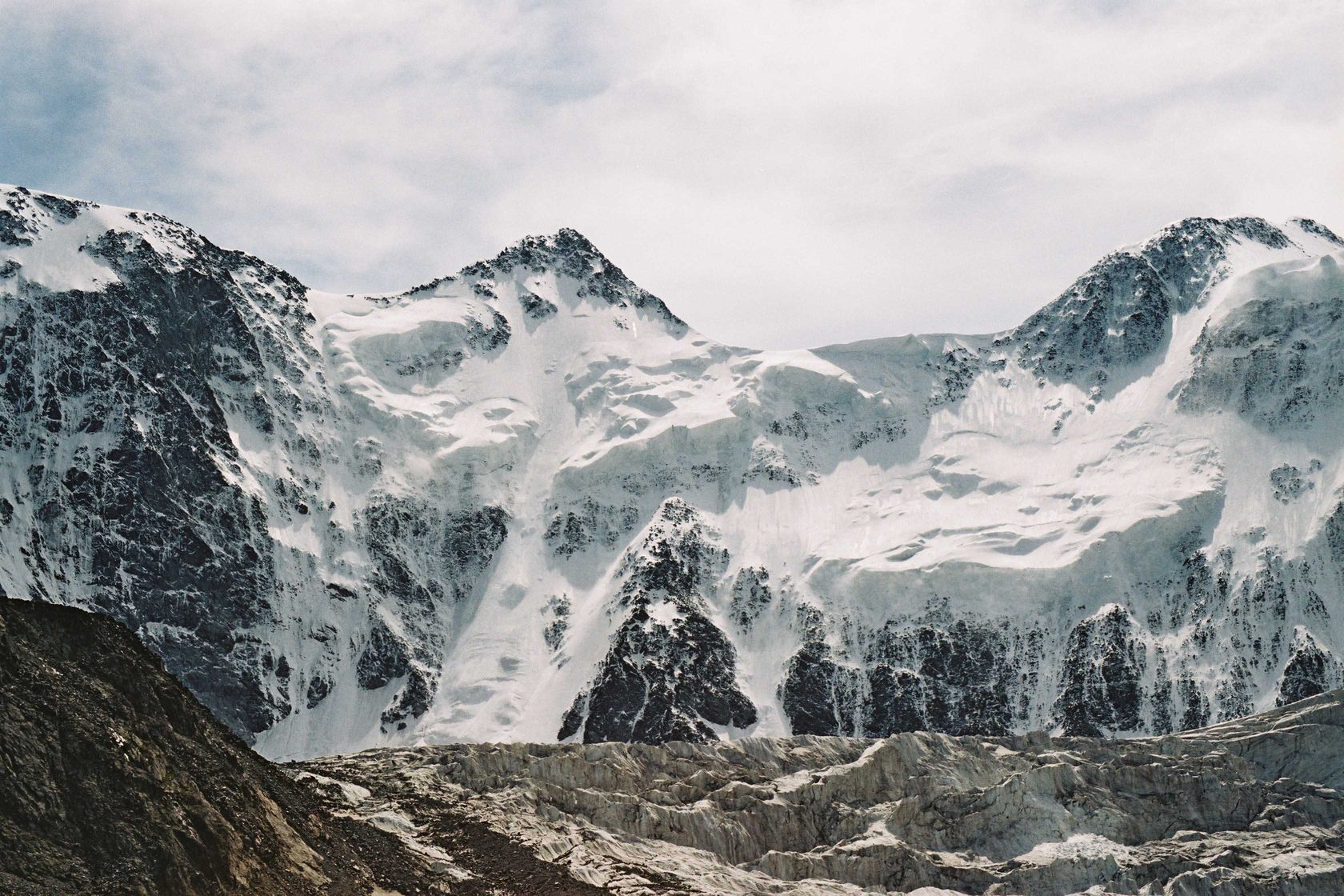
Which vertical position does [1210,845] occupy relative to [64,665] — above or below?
below

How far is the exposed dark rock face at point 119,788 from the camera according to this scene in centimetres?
7844

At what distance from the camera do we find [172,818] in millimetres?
84312

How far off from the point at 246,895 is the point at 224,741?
69.7 feet

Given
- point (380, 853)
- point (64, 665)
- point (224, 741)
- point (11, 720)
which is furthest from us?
point (380, 853)

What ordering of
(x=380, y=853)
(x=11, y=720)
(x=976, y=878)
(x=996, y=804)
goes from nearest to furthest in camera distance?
(x=11, y=720) < (x=380, y=853) < (x=976, y=878) < (x=996, y=804)

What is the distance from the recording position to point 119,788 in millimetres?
83188

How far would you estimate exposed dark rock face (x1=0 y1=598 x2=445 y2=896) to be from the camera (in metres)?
78.4

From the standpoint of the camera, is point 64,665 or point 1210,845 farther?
point 1210,845

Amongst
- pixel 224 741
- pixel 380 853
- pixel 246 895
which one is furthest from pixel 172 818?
pixel 380 853

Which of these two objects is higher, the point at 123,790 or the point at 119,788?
the point at 119,788

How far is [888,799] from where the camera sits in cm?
16888

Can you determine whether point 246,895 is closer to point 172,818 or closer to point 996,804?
point 172,818

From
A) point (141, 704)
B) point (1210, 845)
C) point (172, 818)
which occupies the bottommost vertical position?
point (1210, 845)

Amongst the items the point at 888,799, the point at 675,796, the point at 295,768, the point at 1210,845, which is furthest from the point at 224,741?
the point at 1210,845
